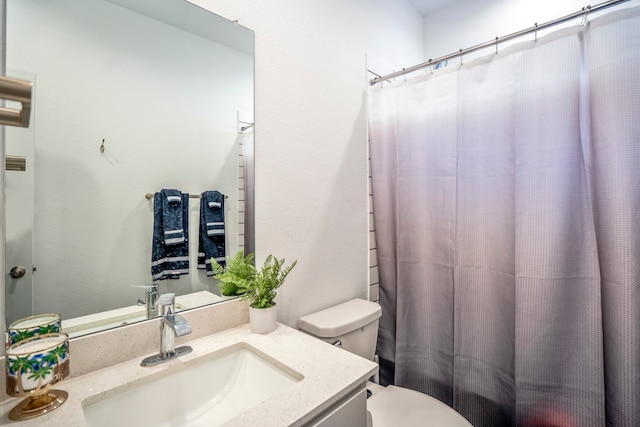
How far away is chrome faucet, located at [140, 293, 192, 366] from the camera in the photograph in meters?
0.82

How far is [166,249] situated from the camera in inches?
38.5

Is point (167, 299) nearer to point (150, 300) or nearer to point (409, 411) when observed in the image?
point (150, 300)

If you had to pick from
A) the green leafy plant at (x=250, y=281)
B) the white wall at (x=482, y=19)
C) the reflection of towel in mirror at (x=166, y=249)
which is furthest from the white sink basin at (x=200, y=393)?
the white wall at (x=482, y=19)

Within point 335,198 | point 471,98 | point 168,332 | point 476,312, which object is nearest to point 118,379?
point 168,332

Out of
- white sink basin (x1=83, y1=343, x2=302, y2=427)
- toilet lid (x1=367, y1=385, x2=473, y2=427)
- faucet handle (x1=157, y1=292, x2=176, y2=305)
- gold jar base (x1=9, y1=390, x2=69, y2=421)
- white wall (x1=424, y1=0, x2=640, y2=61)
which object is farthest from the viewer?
white wall (x1=424, y1=0, x2=640, y2=61)

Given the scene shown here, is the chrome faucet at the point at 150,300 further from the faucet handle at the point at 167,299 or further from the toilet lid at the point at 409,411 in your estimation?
the toilet lid at the point at 409,411

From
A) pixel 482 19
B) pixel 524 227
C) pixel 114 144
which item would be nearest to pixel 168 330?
pixel 114 144

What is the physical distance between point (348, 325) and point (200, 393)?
24.2 inches

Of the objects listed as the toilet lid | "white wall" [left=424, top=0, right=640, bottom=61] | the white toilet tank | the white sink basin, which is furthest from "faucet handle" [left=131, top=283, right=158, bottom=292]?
"white wall" [left=424, top=0, right=640, bottom=61]

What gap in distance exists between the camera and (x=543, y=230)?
1196 mm

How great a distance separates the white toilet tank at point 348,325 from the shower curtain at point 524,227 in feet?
0.95

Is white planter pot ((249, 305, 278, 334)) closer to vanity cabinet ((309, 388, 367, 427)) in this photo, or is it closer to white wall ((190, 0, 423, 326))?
white wall ((190, 0, 423, 326))

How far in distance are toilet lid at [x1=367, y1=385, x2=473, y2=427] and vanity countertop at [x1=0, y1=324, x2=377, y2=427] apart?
19.8 inches

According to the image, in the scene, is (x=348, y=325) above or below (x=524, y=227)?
below
